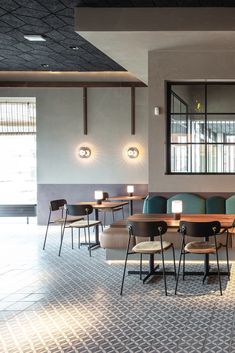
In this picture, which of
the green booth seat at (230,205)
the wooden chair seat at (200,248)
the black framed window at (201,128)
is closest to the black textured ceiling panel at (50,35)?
the black framed window at (201,128)

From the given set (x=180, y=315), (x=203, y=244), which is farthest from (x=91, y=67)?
(x=180, y=315)

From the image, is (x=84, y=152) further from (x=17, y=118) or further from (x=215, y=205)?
(x=215, y=205)

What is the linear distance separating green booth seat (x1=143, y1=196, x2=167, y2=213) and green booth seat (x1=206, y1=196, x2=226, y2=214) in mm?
649

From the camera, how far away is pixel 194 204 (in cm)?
623

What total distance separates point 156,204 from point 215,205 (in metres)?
0.88

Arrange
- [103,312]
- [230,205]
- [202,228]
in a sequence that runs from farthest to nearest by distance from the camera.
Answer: [230,205], [202,228], [103,312]

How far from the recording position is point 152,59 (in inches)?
248

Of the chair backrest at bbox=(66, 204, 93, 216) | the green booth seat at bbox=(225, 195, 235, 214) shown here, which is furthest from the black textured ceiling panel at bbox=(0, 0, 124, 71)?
the green booth seat at bbox=(225, 195, 235, 214)

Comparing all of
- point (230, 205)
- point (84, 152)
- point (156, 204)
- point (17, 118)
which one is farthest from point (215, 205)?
point (17, 118)

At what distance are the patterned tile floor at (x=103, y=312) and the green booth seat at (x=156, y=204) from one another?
1.01 metres

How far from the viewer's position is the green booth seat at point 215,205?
625 centimetres

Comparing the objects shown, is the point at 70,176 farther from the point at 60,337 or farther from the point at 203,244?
the point at 60,337

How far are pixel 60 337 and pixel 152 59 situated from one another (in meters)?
4.34

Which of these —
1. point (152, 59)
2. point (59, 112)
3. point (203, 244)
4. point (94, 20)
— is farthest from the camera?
point (59, 112)
